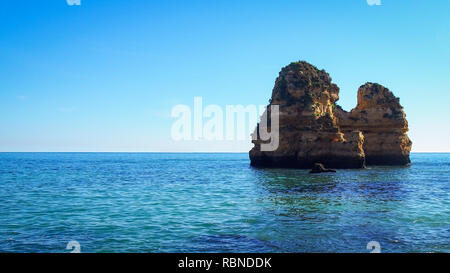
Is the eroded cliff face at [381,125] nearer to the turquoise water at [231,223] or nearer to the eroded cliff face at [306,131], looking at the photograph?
the eroded cliff face at [306,131]

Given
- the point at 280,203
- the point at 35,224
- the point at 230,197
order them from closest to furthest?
the point at 35,224 → the point at 280,203 → the point at 230,197

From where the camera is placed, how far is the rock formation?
57625 mm

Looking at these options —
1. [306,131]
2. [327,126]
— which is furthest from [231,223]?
[327,126]

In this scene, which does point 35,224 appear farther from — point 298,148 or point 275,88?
point 275,88

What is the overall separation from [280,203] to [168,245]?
37.0ft

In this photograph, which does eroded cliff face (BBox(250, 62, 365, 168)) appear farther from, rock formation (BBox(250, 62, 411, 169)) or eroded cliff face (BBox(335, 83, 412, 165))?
eroded cliff face (BBox(335, 83, 412, 165))

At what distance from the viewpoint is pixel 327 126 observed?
5862cm

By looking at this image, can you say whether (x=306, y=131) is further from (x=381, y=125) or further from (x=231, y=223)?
(x=231, y=223)

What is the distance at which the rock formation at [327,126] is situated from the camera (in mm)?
57625

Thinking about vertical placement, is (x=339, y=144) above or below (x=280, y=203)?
above

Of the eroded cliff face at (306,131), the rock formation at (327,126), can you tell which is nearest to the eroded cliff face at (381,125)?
the rock formation at (327,126)
